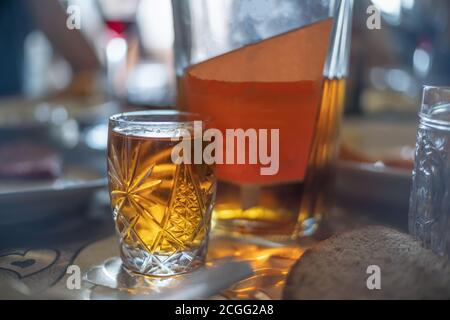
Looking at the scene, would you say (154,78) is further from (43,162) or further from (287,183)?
(287,183)

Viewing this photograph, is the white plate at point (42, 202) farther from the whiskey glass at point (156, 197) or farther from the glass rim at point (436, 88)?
the glass rim at point (436, 88)

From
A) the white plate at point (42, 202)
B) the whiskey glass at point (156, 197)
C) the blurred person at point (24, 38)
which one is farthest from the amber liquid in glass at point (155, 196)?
the blurred person at point (24, 38)

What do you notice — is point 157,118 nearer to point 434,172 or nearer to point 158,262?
point 158,262

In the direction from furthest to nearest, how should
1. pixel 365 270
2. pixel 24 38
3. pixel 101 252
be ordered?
pixel 24 38, pixel 101 252, pixel 365 270

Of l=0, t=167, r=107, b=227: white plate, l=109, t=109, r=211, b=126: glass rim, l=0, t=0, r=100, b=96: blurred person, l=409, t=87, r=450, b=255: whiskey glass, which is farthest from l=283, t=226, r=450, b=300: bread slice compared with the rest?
l=0, t=0, r=100, b=96: blurred person

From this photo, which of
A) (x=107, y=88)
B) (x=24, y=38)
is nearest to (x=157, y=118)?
(x=107, y=88)

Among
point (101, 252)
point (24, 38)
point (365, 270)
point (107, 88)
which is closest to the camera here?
point (365, 270)

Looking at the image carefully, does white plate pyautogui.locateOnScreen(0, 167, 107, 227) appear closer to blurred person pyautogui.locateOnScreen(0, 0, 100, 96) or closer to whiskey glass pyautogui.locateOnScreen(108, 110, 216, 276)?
whiskey glass pyautogui.locateOnScreen(108, 110, 216, 276)
